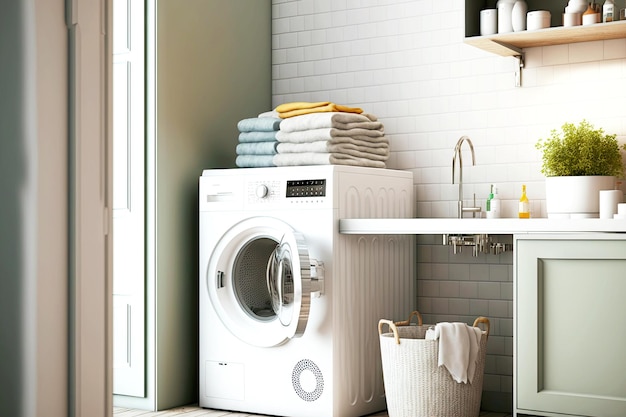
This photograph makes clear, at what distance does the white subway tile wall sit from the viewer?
3.93 metres

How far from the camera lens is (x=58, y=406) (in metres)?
1.54

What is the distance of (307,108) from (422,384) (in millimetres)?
1377

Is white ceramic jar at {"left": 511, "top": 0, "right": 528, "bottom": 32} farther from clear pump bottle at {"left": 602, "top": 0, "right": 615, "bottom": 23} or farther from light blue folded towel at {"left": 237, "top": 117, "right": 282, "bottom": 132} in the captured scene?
light blue folded towel at {"left": 237, "top": 117, "right": 282, "bottom": 132}

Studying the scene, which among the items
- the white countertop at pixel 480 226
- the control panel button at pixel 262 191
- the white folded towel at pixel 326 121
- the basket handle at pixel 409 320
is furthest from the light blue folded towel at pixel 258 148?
the basket handle at pixel 409 320

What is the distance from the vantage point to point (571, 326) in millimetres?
3225

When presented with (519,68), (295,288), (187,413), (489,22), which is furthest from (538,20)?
(187,413)

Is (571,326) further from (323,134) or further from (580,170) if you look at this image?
(323,134)

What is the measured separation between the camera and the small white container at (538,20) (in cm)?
368

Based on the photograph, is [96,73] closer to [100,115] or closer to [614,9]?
[100,115]

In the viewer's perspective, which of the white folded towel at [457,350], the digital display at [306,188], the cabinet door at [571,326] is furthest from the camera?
the digital display at [306,188]

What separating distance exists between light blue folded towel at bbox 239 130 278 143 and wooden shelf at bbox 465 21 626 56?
100cm

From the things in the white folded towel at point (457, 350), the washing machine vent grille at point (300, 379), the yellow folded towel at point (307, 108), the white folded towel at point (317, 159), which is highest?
the yellow folded towel at point (307, 108)

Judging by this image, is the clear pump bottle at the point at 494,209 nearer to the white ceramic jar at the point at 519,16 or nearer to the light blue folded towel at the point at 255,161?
the white ceramic jar at the point at 519,16

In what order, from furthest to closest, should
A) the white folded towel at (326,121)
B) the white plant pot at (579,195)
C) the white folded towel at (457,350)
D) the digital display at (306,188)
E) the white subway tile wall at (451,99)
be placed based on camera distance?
the white subway tile wall at (451,99), the white folded towel at (326,121), the digital display at (306,188), the white plant pot at (579,195), the white folded towel at (457,350)
